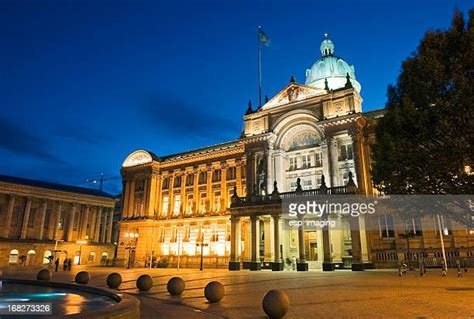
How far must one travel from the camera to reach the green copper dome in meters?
54.4

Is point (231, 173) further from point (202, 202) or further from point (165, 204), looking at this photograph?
point (165, 204)

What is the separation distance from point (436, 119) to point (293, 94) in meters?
30.0

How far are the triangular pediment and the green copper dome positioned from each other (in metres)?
9.87

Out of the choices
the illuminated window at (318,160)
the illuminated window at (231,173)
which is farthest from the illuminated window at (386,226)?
the illuminated window at (231,173)

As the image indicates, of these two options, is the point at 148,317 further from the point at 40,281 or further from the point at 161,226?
the point at 161,226

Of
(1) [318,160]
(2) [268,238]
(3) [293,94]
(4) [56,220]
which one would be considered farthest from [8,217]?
(1) [318,160]

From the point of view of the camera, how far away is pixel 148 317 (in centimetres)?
949

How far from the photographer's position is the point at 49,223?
68.2 m

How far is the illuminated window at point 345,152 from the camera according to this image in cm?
4125

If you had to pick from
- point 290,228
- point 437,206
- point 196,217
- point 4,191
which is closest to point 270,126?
point 290,228

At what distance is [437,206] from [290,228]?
77.8 feet

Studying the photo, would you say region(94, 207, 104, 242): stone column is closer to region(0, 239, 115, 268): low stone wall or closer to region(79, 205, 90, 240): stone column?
region(0, 239, 115, 268): low stone wall

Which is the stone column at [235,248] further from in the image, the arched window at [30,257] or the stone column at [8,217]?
the stone column at [8,217]

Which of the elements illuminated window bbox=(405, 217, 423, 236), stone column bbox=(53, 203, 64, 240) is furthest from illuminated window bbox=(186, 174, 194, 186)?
illuminated window bbox=(405, 217, 423, 236)
